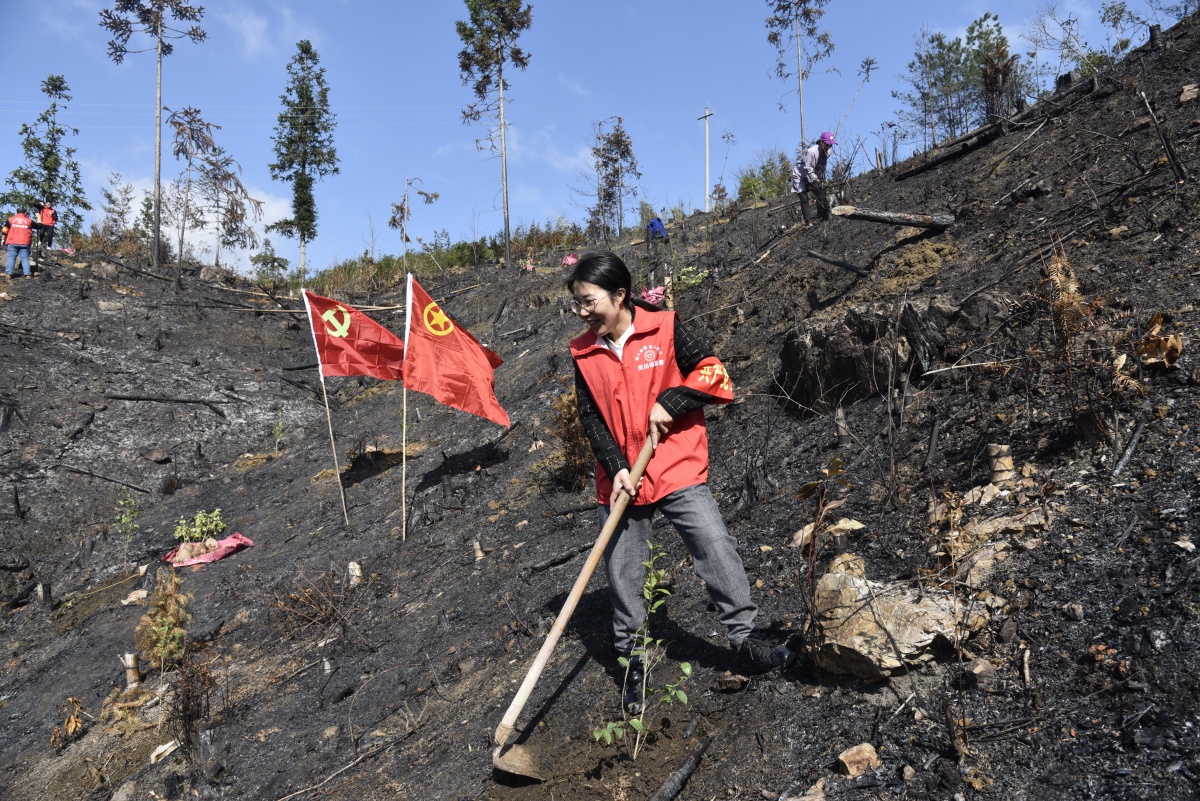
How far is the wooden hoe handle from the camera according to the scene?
2410 millimetres

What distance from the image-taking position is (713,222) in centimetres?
1418

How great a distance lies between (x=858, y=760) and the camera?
2072 millimetres

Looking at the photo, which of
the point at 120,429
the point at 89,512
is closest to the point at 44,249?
the point at 120,429

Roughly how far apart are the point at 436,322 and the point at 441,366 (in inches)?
17.4

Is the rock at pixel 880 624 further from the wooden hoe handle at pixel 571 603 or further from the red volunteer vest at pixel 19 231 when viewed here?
the red volunteer vest at pixel 19 231

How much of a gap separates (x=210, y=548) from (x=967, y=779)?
23.8 ft

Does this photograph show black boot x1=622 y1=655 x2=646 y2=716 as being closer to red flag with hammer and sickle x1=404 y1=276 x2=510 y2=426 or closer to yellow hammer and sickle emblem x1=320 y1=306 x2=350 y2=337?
red flag with hammer and sickle x1=404 y1=276 x2=510 y2=426

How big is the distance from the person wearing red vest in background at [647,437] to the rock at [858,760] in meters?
0.47

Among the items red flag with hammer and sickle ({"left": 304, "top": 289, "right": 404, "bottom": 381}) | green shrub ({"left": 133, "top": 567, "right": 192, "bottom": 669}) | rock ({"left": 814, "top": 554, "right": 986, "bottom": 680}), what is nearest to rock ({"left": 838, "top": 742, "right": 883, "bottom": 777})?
rock ({"left": 814, "top": 554, "right": 986, "bottom": 680})

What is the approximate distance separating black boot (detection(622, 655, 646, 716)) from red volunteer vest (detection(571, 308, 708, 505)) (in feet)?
2.07

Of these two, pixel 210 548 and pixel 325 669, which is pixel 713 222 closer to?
pixel 210 548

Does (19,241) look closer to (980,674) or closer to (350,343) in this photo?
(350,343)

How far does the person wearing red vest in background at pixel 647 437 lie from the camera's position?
260 cm

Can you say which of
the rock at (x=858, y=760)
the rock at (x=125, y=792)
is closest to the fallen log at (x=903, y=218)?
the rock at (x=858, y=760)
